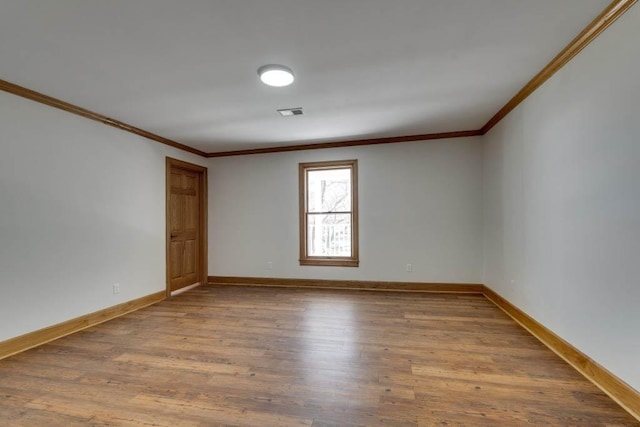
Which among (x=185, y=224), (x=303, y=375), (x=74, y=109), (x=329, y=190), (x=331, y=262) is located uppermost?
(x=74, y=109)

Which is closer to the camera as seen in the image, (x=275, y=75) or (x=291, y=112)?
(x=275, y=75)

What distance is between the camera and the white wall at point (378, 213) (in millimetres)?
4359

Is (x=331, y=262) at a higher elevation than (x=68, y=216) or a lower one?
lower

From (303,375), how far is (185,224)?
3.68 meters

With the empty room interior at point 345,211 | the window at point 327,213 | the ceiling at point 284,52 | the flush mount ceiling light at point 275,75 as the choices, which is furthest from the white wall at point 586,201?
the window at point 327,213

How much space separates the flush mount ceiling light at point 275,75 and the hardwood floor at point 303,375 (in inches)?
93.2

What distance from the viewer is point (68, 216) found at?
3020 millimetres

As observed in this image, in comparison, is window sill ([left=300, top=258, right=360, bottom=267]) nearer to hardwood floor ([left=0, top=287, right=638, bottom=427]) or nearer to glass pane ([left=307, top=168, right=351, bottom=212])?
glass pane ([left=307, top=168, right=351, bottom=212])

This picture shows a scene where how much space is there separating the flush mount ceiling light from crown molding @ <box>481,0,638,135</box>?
→ 209cm

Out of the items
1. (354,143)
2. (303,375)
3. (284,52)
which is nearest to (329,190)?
(354,143)

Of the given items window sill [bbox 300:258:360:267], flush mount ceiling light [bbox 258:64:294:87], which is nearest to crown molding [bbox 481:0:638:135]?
flush mount ceiling light [bbox 258:64:294:87]

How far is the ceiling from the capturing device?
5.60 ft

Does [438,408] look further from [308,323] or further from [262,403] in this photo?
[308,323]

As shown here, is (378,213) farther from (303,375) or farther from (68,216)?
(68,216)
